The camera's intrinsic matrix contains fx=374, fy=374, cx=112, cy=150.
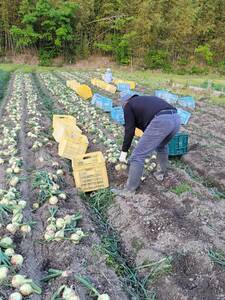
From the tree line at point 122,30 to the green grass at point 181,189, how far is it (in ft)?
81.6

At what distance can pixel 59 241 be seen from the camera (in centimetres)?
360

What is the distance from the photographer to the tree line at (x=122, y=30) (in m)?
28.3

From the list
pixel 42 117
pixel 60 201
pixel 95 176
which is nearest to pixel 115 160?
pixel 95 176

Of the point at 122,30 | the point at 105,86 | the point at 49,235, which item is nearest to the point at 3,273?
the point at 49,235

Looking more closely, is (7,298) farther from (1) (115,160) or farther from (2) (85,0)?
(2) (85,0)

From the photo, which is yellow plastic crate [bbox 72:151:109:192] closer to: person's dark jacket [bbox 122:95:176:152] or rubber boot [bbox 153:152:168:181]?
person's dark jacket [bbox 122:95:176:152]

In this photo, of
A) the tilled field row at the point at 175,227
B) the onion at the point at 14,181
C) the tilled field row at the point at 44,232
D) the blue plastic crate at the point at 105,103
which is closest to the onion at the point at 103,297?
the tilled field row at the point at 44,232

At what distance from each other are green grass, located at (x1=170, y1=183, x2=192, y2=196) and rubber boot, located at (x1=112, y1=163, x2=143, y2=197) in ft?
1.61

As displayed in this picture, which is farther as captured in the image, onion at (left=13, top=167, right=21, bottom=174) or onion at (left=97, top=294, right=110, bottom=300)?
onion at (left=13, top=167, right=21, bottom=174)

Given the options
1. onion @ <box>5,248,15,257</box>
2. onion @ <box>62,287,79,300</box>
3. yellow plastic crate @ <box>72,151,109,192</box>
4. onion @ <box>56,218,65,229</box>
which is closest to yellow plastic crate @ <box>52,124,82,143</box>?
yellow plastic crate @ <box>72,151,109,192</box>

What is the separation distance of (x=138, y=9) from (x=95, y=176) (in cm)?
2665

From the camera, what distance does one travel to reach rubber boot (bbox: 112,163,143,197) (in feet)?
15.6

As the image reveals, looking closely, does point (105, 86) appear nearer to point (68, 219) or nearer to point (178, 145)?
point (178, 145)

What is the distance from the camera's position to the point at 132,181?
4832 millimetres
